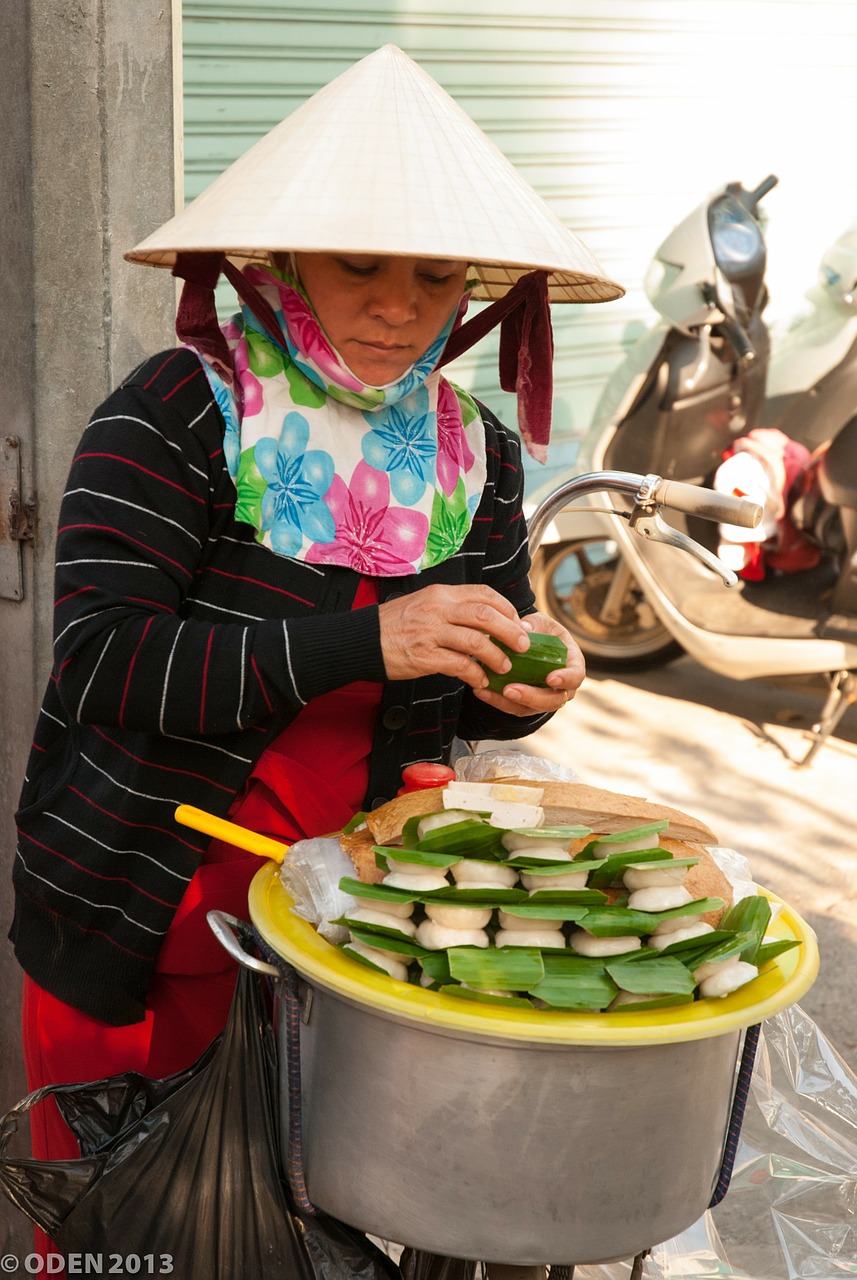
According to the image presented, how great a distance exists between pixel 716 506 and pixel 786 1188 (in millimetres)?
1400

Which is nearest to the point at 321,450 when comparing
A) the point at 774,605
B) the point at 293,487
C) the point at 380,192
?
the point at 293,487

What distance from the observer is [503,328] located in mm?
1939

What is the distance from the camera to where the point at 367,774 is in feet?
5.82

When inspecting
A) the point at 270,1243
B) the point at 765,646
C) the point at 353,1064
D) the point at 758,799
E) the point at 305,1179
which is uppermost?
the point at 353,1064

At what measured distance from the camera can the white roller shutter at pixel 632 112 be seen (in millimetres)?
4660

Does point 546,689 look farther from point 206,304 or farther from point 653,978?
point 206,304

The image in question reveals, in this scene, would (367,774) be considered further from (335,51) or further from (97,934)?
(335,51)

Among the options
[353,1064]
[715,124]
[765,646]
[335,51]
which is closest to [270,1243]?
[353,1064]

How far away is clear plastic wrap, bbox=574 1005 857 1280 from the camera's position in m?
2.35

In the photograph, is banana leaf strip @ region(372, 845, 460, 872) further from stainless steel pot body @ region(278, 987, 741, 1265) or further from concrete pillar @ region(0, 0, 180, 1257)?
concrete pillar @ region(0, 0, 180, 1257)

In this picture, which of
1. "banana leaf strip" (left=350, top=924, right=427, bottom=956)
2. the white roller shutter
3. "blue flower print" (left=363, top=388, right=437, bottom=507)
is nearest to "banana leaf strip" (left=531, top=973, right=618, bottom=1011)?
"banana leaf strip" (left=350, top=924, right=427, bottom=956)

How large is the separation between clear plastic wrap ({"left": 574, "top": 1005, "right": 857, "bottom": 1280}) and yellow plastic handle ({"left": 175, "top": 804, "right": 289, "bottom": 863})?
132 centimetres

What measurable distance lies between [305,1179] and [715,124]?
5.58 meters

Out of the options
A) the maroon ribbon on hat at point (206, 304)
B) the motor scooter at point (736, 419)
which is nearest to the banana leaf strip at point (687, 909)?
the maroon ribbon on hat at point (206, 304)
